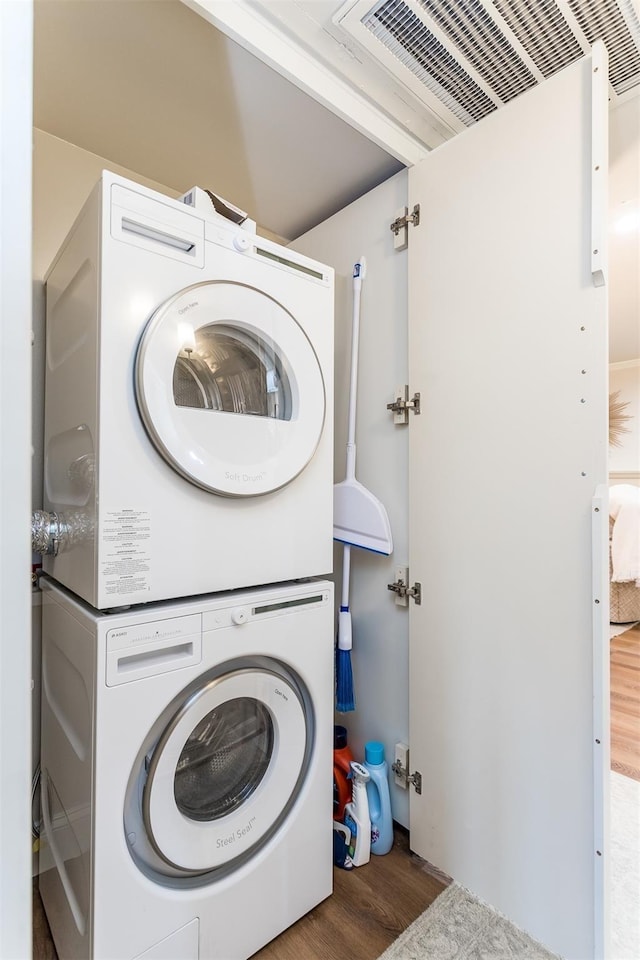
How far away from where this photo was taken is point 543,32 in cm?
127

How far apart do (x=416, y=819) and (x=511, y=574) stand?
0.89m

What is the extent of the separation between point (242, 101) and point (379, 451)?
1.23 meters

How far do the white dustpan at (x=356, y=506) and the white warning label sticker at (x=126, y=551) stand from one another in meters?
0.81

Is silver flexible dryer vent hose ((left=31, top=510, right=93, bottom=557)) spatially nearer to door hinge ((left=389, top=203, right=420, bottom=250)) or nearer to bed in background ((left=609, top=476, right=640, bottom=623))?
door hinge ((left=389, top=203, right=420, bottom=250))

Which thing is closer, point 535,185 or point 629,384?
point 535,185

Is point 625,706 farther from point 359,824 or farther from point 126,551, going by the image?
point 126,551

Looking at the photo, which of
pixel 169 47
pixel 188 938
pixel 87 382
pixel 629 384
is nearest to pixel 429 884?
pixel 188 938

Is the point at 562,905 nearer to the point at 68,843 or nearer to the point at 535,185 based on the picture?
the point at 68,843

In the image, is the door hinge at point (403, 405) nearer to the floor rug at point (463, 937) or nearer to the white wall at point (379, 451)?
the white wall at point (379, 451)

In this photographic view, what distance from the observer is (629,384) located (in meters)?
5.44

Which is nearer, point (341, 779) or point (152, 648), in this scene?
point (152, 648)

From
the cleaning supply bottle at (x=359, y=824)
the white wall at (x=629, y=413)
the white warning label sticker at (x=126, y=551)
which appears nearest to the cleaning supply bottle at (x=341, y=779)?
the cleaning supply bottle at (x=359, y=824)

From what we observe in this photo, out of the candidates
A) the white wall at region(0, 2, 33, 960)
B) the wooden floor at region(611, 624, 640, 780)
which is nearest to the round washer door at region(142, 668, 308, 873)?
the white wall at region(0, 2, 33, 960)

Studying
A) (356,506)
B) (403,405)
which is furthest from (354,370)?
(356,506)
